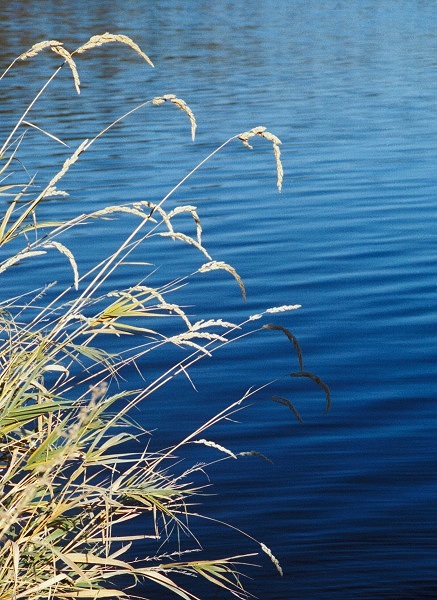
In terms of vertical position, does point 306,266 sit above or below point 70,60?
below

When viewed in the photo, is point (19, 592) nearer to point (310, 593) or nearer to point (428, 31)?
point (310, 593)

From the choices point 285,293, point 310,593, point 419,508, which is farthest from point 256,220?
point 310,593

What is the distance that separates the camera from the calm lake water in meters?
4.76

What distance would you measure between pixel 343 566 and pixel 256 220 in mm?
7095

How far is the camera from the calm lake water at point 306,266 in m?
4.76

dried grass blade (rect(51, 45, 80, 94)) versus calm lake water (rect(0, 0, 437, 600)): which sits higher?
dried grass blade (rect(51, 45, 80, 94))

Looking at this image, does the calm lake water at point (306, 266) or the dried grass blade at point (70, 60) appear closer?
the dried grass blade at point (70, 60)

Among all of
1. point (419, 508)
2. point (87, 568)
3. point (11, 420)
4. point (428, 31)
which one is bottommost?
point (428, 31)

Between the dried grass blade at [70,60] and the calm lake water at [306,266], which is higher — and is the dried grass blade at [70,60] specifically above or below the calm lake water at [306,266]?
above

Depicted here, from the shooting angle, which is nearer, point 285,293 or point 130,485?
point 130,485

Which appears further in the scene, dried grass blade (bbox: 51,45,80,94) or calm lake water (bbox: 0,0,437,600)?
calm lake water (bbox: 0,0,437,600)

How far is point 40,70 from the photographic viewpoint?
25.9m

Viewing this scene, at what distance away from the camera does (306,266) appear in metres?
9.41

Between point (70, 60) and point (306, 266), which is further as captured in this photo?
point (306, 266)
